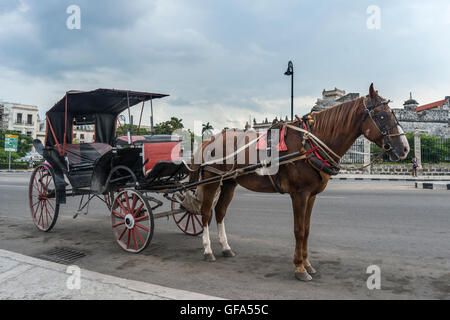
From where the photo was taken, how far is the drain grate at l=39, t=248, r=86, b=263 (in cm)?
449

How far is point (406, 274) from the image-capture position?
12.4ft

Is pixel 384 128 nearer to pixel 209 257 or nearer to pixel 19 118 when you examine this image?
pixel 209 257

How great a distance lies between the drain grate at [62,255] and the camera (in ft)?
14.7

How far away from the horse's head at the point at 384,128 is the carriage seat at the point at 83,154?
4.86 m

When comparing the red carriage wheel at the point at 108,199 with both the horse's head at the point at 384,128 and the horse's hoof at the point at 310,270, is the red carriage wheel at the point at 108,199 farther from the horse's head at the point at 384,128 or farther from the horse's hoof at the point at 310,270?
the horse's head at the point at 384,128

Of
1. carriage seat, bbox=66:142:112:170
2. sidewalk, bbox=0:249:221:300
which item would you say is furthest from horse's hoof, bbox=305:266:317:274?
carriage seat, bbox=66:142:112:170

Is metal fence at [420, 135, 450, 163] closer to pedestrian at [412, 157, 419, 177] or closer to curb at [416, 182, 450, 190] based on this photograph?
pedestrian at [412, 157, 419, 177]

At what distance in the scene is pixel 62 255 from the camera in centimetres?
468

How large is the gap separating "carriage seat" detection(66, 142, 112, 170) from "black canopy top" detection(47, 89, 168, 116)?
2.38 feet

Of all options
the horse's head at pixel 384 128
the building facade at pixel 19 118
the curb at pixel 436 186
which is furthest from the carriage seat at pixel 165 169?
the building facade at pixel 19 118

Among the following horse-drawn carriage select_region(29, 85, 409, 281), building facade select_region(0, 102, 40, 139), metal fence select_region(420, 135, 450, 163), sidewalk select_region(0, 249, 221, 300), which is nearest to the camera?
sidewalk select_region(0, 249, 221, 300)

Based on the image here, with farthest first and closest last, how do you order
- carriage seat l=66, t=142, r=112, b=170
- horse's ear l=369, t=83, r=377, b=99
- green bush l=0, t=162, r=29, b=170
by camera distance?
green bush l=0, t=162, r=29, b=170
carriage seat l=66, t=142, r=112, b=170
horse's ear l=369, t=83, r=377, b=99

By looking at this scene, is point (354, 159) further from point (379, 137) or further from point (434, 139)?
point (379, 137)
